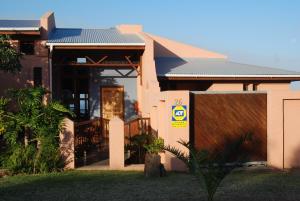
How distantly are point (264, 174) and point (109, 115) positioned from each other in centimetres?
968

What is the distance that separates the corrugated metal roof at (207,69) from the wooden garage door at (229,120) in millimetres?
5420

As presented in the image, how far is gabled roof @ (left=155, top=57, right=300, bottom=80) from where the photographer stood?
59.4ft

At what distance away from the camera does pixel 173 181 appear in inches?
424

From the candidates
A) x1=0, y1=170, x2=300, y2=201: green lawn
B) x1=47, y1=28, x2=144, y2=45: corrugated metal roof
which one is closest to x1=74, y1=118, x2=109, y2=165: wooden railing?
x1=0, y1=170, x2=300, y2=201: green lawn

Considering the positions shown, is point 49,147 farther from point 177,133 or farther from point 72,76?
point 72,76

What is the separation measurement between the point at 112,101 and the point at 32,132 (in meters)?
7.53

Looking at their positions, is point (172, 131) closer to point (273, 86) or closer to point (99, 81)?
point (99, 81)

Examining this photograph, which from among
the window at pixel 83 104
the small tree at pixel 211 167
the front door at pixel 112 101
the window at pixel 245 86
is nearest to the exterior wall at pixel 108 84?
the front door at pixel 112 101

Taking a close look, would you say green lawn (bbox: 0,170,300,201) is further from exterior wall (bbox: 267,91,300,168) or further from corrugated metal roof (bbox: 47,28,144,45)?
corrugated metal roof (bbox: 47,28,144,45)

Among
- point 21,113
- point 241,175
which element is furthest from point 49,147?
point 241,175

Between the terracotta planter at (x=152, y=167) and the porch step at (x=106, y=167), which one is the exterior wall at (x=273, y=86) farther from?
the terracotta planter at (x=152, y=167)

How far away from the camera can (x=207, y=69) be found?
63.5ft

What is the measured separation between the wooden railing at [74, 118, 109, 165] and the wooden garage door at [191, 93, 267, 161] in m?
3.60

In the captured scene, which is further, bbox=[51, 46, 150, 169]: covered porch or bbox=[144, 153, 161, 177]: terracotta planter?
bbox=[51, 46, 150, 169]: covered porch
